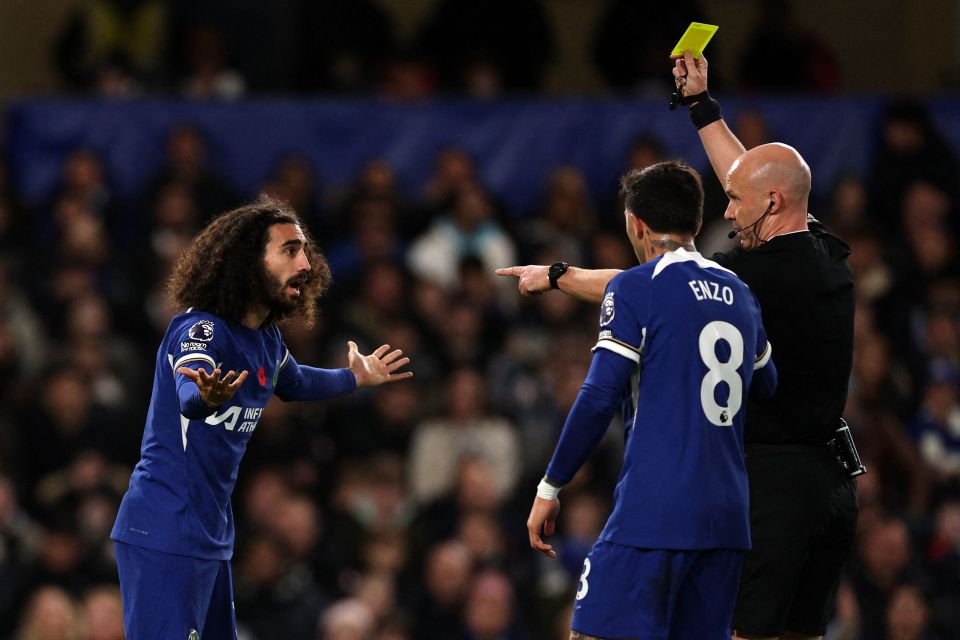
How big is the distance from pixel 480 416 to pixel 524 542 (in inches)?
33.0

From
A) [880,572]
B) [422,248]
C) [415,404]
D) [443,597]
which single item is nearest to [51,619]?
[443,597]

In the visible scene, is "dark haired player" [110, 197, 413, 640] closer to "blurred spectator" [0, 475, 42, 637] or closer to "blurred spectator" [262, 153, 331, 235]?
"blurred spectator" [0, 475, 42, 637]

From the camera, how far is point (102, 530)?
916 cm

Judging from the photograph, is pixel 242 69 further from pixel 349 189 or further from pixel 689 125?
pixel 689 125

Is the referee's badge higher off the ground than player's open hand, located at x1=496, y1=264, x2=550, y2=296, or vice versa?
player's open hand, located at x1=496, y1=264, x2=550, y2=296

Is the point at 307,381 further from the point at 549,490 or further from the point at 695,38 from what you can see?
the point at 695,38

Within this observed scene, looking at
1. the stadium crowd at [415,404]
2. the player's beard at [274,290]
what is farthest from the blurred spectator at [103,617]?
the player's beard at [274,290]

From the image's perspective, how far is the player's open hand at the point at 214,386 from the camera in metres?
4.98

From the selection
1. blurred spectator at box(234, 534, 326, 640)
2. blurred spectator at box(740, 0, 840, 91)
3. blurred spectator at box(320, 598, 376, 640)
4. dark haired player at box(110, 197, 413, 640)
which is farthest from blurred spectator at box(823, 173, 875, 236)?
dark haired player at box(110, 197, 413, 640)

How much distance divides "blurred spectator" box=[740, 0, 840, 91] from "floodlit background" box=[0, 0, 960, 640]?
0.07 feet

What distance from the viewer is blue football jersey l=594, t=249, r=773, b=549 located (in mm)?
4961

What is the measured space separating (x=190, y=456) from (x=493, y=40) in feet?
24.4

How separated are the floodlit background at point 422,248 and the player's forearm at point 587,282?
3.76m

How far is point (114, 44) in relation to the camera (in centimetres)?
1187
